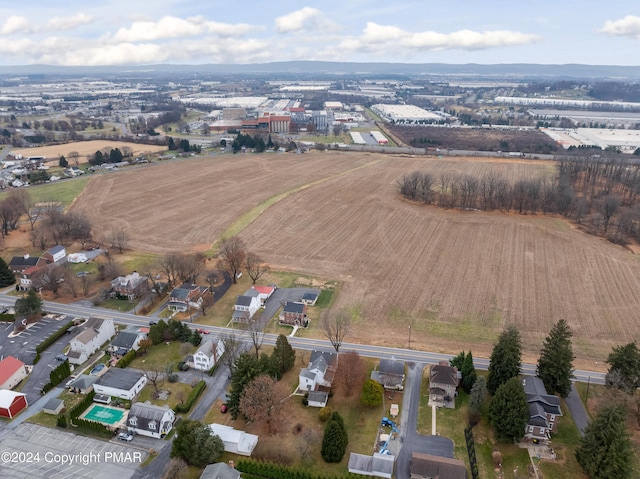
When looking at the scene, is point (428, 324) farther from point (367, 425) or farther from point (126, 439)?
point (126, 439)

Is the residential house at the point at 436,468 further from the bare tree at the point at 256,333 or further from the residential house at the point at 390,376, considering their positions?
the bare tree at the point at 256,333

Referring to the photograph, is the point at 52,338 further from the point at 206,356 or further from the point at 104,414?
the point at 206,356

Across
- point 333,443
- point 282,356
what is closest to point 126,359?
point 282,356

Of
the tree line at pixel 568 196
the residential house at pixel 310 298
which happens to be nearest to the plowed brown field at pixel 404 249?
the residential house at pixel 310 298

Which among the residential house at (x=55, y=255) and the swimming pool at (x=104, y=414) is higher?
the residential house at (x=55, y=255)

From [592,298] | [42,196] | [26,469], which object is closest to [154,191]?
[42,196]

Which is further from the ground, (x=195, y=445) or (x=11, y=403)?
(x=195, y=445)
